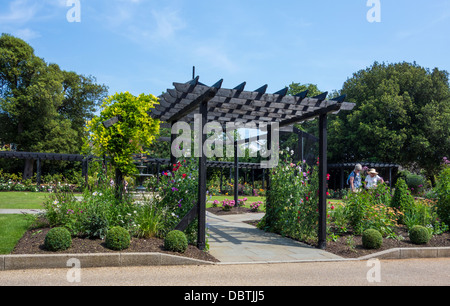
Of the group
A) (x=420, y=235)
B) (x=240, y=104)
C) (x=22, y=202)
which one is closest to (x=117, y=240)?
(x=240, y=104)

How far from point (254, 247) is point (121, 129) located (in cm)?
378

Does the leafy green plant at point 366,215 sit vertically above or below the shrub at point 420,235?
above

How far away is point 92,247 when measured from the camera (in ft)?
17.4

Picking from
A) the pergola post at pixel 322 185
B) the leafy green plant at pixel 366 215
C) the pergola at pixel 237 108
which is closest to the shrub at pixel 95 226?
the pergola at pixel 237 108

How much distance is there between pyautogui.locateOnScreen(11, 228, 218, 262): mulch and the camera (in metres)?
5.16

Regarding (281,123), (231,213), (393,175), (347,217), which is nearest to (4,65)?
(231,213)

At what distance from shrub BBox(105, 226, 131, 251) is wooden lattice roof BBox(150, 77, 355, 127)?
2.49 metres

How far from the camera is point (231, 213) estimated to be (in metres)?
12.4

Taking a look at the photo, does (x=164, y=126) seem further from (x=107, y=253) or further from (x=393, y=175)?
(x=393, y=175)

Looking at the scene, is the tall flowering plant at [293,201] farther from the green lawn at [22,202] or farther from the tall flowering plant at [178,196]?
the green lawn at [22,202]

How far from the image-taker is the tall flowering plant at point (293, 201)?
7.34 metres

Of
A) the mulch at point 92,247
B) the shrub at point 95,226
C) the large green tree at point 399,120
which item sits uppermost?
the large green tree at point 399,120

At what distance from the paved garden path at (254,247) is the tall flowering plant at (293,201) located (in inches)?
11.5

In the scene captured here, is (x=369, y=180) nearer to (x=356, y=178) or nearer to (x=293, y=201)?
(x=356, y=178)
